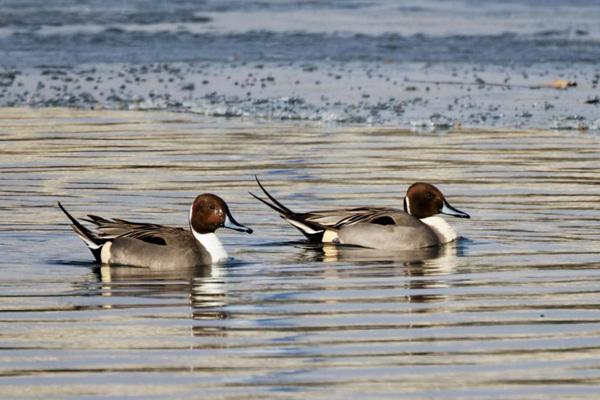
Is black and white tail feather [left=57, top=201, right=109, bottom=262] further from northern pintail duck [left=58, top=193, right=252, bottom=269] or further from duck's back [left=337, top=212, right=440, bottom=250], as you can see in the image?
duck's back [left=337, top=212, right=440, bottom=250]

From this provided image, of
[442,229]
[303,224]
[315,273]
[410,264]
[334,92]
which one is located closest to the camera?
[315,273]

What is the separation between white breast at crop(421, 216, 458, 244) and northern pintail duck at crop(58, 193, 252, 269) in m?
1.85

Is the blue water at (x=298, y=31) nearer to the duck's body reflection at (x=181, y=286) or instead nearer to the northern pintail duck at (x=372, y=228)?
the northern pintail duck at (x=372, y=228)

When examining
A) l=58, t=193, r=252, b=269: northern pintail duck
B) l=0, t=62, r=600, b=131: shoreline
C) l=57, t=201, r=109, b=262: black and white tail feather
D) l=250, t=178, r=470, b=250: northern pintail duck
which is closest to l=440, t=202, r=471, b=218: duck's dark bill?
l=250, t=178, r=470, b=250: northern pintail duck

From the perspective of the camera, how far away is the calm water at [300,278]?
25.8 feet

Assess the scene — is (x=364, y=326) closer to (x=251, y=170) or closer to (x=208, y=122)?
(x=251, y=170)

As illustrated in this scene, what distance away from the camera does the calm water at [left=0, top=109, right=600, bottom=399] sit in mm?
7867

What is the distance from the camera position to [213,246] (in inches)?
480

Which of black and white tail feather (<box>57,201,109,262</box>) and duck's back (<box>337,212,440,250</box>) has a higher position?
black and white tail feather (<box>57,201,109,262</box>)

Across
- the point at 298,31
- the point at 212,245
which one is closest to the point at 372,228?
the point at 212,245

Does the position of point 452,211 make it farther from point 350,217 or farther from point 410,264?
point 410,264

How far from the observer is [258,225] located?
1377 centimetres

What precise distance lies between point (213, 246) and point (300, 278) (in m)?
1.26

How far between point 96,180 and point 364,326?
7126 mm
